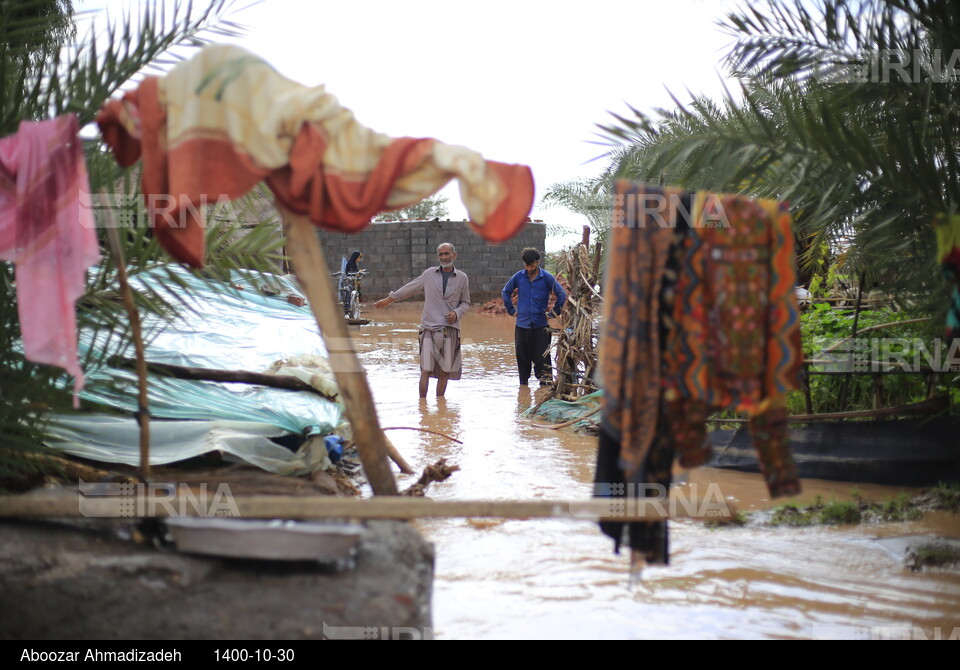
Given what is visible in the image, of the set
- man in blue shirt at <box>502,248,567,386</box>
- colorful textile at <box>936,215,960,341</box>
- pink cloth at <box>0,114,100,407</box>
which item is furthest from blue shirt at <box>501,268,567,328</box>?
pink cloth at <box>0,114,100,407</box>

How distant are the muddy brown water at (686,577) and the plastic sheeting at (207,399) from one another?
1.02 m

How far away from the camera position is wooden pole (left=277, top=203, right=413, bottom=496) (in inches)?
118

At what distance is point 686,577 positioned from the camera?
15.2ft

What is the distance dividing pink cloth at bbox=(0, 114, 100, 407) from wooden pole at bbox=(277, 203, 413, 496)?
828 millimetres

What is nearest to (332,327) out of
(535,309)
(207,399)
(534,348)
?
(207,399)

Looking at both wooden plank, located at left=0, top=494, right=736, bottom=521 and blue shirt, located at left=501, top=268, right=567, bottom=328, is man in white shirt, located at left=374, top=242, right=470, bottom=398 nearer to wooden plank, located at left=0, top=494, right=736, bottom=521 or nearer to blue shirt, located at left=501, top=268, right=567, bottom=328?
blue shirt, located at left=501, top=268, right=567, bottom=328

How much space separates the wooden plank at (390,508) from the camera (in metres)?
2.89

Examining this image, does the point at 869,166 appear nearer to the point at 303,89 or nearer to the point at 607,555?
the point at 607,555

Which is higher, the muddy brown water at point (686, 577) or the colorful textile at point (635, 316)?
the colorful textile at point (635, 316)

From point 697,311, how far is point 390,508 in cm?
121

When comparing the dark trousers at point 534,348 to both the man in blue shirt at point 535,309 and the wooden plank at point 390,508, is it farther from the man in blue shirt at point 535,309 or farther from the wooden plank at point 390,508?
the wooden plank at point 390,508

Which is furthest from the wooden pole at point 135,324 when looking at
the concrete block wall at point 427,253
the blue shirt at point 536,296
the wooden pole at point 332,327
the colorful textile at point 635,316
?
the concrete block wall at point 427,253

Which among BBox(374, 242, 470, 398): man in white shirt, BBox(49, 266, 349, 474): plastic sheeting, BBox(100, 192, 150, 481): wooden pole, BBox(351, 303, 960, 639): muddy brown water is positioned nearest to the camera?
BBox(100, 192, 150, 481): wooden pole

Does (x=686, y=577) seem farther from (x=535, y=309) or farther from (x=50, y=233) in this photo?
(x=535, y=309)
